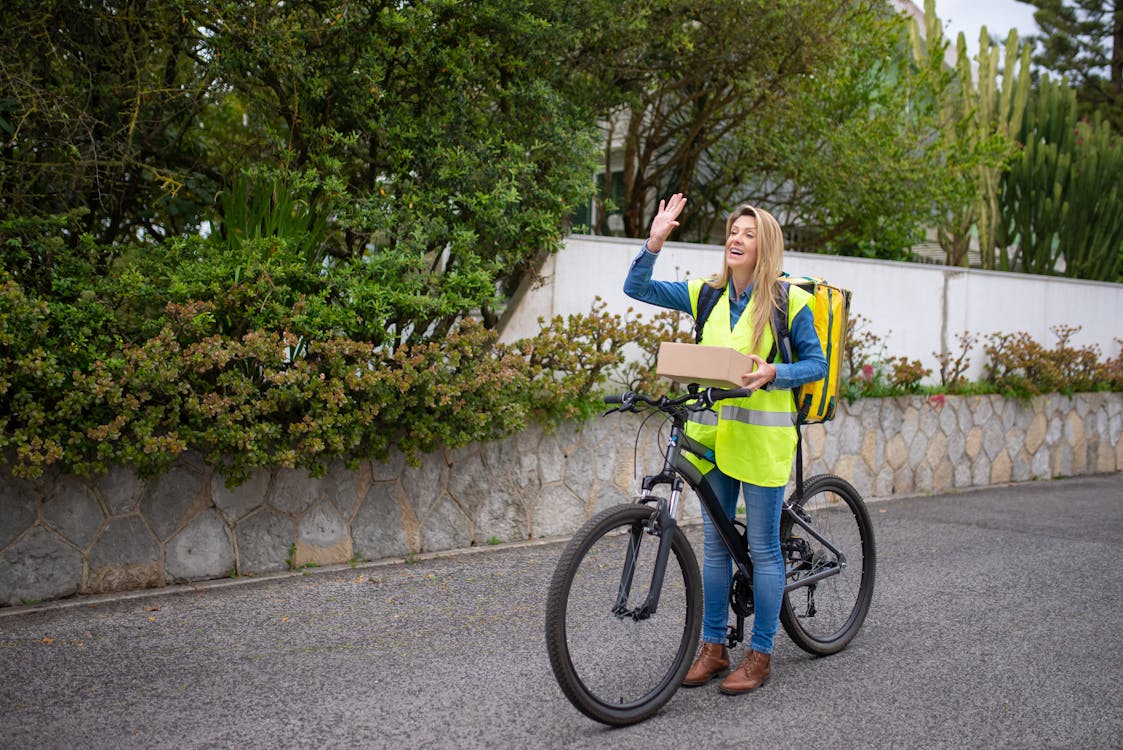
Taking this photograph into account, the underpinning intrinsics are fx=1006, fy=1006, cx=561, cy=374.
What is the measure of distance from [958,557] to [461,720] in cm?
416

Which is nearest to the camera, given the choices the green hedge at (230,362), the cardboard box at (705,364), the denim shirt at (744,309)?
the cardboard box at (705,364)

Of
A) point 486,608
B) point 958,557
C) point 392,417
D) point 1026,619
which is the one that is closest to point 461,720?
point 486,608

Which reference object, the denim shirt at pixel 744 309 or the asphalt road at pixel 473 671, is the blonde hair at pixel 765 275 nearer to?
the denim shirt at pixel 744 309

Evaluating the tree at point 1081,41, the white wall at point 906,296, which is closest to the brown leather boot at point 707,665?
the white wall at point 906,296

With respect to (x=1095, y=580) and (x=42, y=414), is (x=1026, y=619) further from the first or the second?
(x=42, y=414)

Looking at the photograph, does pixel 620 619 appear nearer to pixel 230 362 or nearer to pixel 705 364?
pixel 705 364

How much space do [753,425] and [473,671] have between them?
1594mm

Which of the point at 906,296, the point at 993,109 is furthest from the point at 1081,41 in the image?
the point at 906,296

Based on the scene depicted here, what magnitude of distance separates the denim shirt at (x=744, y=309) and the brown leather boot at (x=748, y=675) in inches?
43.5

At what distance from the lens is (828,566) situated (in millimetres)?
4539

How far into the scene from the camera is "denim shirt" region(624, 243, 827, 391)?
12.5 feet

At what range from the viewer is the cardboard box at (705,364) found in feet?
11.8

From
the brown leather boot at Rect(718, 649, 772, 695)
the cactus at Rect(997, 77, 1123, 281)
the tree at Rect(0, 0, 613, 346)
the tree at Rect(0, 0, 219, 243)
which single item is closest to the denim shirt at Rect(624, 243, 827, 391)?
the brown leather boot at Rect(718, 649, 772, 695)

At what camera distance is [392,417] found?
5875 millimetres
